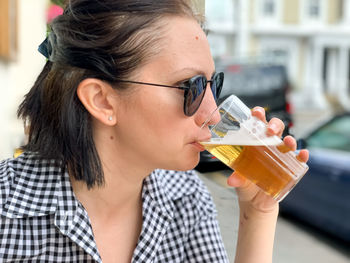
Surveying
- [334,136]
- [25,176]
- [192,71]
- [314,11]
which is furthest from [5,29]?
[314,11]

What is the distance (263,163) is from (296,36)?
→ 2926 centimetres

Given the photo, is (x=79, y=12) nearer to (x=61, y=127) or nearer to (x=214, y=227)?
(x=61, y=127)

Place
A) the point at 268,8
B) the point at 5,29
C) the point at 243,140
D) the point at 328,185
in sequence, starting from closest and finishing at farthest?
the point at 243,140
the point at 328,185
the point at 5,29
the point at 268,8

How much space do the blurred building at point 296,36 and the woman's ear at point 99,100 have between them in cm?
2624

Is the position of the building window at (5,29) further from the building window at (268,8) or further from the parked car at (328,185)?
the building window at (268,8)

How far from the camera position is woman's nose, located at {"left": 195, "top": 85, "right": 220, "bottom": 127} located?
1.31m

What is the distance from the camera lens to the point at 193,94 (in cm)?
133

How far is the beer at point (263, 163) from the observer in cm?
129

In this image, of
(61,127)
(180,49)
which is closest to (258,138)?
(180,49)

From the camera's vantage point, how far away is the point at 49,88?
4.67 feet

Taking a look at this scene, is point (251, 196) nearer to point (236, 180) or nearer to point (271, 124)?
point (236, 180)

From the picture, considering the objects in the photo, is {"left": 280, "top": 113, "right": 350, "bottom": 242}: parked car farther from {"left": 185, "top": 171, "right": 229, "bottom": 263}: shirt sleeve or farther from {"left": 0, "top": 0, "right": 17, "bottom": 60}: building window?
{"left": 0, "top": 0, "right": 17, "bottom": 60}: building window

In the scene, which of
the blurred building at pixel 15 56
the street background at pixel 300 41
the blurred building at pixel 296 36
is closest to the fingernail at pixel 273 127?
the blurred building at pixel 15 56

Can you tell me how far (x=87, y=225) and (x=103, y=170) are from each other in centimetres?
17
